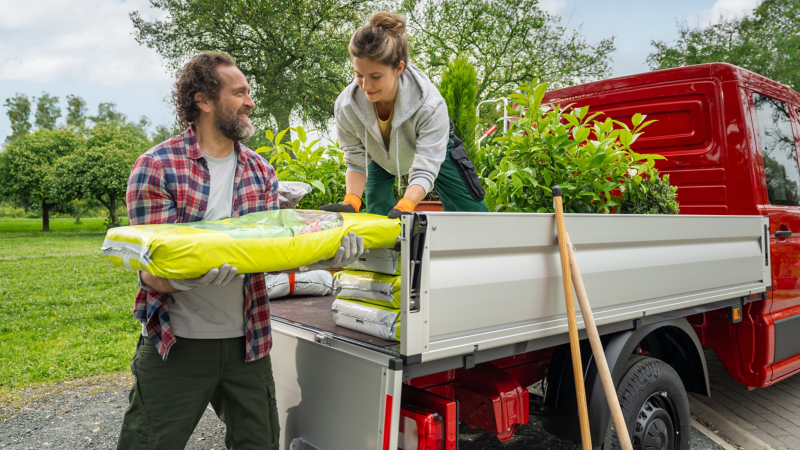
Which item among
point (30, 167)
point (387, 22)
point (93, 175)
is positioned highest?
point (30, 167)

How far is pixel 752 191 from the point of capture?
3.38 meters

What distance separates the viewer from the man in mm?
1774

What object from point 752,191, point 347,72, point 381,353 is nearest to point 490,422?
point 381,353

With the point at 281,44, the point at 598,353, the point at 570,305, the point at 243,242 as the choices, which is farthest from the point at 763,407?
the point at 281,44

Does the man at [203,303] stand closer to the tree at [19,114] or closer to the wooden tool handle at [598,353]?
the wooden tool handle at [598,353]

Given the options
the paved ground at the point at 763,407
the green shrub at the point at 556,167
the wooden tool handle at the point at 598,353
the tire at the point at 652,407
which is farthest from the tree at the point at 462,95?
the wooden tool handle at the point at 598,353

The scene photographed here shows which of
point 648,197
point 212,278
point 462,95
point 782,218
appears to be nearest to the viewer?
point 212,278

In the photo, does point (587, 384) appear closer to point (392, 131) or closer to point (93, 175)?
point (392, 131)

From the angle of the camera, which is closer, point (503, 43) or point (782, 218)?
point (782, 218)

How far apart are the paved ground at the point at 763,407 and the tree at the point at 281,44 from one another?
14675 mm

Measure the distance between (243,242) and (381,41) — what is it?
116 centimetres

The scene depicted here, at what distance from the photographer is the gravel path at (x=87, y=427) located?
338cm

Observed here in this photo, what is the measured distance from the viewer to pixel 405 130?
2559 millimetres

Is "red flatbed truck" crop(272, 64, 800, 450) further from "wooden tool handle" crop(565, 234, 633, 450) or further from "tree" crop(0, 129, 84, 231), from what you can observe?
"tree" crop(0, 129, 84, 231)
